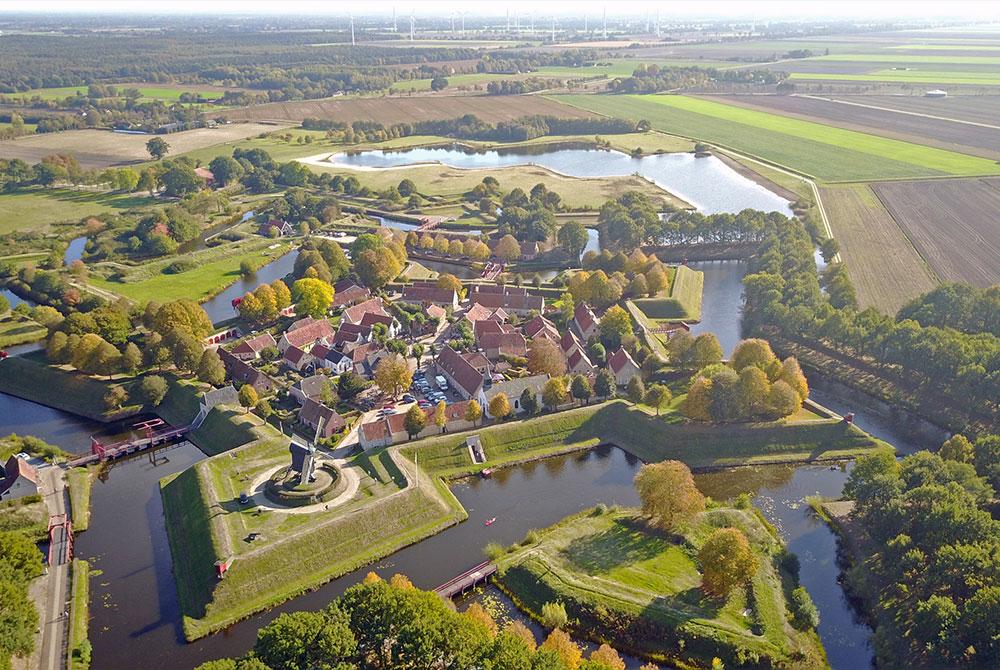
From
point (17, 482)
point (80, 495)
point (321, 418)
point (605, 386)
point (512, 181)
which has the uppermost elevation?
point (512, 181)

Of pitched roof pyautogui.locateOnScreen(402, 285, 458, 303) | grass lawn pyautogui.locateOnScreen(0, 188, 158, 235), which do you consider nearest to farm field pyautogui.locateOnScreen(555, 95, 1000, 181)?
pitched roof pyautogui.locateOnScreen(402, 285, 458, 303)

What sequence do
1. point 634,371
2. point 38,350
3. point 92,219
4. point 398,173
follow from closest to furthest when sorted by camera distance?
1. point 634,371
2. point 38,350
3. point 92,219
4. point 398,173

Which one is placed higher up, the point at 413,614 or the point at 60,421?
the point at 413,614

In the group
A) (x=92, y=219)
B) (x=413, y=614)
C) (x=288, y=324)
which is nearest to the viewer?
(x=413, y=614)

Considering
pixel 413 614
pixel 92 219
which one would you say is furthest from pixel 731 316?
pixel 92 219

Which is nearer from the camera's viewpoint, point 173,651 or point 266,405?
point 173,651

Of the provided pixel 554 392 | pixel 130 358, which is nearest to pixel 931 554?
pixel 554 392

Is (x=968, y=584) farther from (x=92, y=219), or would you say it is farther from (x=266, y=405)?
(x=92, y=219)

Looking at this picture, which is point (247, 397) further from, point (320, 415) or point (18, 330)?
point (18, 330)
